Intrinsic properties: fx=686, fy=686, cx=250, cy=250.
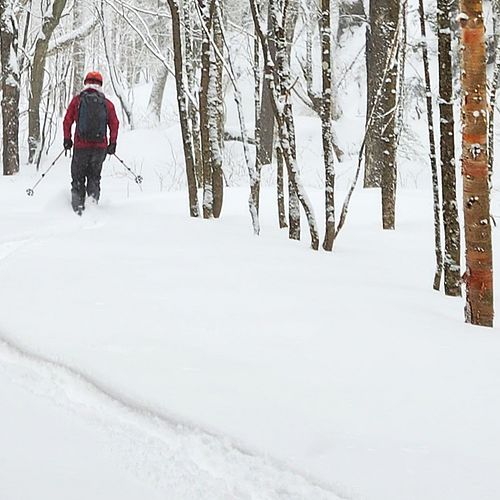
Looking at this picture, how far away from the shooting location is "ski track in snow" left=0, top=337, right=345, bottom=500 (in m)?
1.98

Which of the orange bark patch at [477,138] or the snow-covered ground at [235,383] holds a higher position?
the orange bark patch at [477,138]

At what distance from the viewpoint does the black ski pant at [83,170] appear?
30.4ft

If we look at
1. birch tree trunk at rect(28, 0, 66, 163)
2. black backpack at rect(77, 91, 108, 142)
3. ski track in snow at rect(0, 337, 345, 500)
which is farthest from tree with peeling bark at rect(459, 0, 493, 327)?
birch tree trunk at rect(28, 0, 66, 163)

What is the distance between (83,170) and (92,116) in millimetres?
766

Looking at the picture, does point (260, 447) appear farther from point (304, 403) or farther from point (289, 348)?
point (289, 348)

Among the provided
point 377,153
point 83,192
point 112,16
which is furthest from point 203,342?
point 112,16

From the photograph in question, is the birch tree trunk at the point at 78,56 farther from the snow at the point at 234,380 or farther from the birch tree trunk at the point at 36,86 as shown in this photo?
the snow at the point at 234,380

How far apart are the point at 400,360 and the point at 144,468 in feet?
4.30

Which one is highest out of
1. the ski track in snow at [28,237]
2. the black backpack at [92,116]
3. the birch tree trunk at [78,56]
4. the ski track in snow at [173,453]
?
the birch tree trunk at [78,56]

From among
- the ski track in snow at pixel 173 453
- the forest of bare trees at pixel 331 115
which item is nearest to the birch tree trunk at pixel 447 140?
the forest of bare trees at pixel 331 115

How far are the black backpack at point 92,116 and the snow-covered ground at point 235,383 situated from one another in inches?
161

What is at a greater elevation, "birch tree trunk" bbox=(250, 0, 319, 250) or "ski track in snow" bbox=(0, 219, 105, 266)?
"birch tree trunk" bbox=(250, 0, 319, 250)

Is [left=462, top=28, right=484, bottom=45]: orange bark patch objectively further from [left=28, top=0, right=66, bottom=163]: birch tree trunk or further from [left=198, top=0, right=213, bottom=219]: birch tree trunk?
[left=28, top=0, right=66, bottom=163]: birch tree trunk

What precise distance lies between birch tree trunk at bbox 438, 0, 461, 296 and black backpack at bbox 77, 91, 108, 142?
18.2 ft
